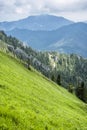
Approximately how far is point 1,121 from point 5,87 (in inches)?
633


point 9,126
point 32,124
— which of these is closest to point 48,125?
point 32,124

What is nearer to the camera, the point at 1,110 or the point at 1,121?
the point at 1,121

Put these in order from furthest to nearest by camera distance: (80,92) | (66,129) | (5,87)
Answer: (80,92), (5,87), (66,129)

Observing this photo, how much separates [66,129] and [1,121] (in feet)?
33.2

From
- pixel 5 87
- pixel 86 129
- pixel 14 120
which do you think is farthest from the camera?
pixel 5 87

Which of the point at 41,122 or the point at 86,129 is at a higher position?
the point at 41,122

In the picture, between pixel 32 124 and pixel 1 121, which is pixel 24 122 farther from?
pixel 1 121

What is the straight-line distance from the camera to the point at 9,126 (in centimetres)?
2050

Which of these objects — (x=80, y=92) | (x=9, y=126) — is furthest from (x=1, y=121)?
(x=80, y=92)

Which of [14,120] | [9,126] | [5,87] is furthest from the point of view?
[5,87]

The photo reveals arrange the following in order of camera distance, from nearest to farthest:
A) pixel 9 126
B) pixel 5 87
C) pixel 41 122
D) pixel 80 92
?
pixel 9 126 < pixel 41 122 < pixel 5 87 < pixel 80 92

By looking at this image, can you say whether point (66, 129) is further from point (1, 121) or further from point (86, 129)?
point (1, 121)

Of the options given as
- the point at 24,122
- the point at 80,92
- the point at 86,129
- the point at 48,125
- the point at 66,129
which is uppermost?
the point at 24,122

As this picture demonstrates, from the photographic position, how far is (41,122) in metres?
25.9
